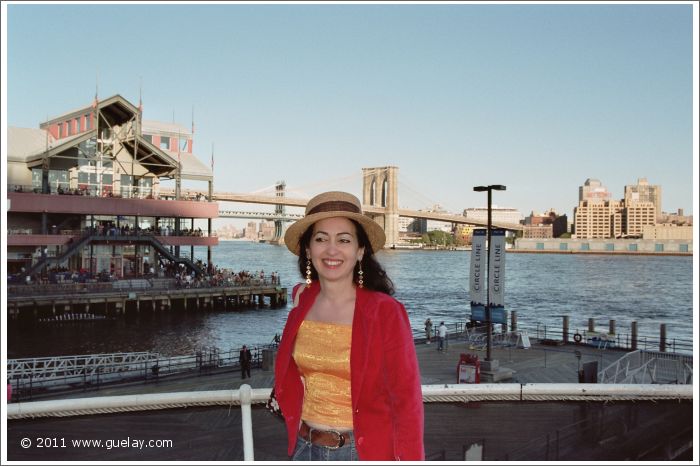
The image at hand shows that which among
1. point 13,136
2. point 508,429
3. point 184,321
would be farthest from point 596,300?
point 508,429

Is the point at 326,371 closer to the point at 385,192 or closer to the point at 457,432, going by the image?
the point at 457,432

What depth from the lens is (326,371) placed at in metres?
3.69

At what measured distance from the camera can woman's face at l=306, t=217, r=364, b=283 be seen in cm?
374

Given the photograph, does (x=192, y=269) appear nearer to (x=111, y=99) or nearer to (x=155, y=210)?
(x=155, y=210)

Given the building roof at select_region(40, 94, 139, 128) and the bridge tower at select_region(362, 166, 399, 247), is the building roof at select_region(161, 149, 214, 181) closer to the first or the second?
the building roof at select_region(40, 94, 139, 128)

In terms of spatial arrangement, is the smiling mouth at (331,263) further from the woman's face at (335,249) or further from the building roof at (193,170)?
the building roof at (193,170)

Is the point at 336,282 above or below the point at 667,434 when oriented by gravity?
above

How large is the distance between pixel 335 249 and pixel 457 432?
23.3ft

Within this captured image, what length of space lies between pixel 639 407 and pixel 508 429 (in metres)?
1.85

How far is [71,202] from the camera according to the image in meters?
43.8

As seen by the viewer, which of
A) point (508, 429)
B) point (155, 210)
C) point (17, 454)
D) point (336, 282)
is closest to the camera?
point (336, 282)

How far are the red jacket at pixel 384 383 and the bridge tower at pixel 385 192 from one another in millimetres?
115482

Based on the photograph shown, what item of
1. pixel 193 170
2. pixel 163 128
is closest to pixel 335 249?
pixel 193 170

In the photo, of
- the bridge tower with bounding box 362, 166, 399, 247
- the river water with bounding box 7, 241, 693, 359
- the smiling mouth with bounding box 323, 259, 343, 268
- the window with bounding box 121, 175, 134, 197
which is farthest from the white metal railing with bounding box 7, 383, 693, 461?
the bridge tower with bounding box 362, 166, 399, 247
